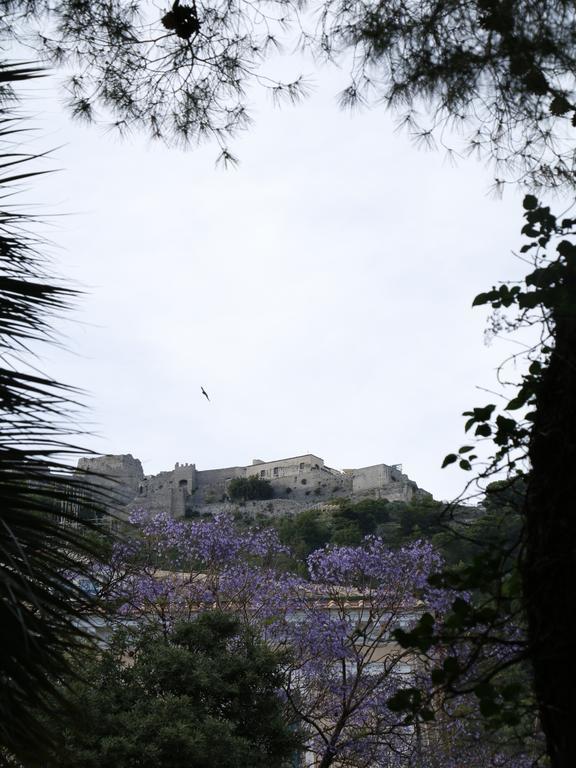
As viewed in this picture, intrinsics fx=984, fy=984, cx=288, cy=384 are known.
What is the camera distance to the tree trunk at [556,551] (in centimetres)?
178

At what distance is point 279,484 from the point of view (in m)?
88.7

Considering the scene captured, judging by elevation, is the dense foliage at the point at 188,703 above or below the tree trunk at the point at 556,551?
below

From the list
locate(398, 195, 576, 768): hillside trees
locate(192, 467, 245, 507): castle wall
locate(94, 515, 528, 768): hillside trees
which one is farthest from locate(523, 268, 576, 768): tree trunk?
locate(192, 467, 245, 507): castle wall

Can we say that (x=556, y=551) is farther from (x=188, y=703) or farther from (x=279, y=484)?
(x=279, y=484)

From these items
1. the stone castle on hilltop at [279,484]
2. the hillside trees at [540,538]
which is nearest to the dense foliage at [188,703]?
A: the hillside trees at [540,538]

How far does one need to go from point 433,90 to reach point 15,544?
5.91 ft

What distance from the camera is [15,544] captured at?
2609 mm

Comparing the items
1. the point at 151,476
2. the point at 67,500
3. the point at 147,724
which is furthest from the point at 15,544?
the point at 151,476

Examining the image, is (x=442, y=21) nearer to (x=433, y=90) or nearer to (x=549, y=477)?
(x=433, y=90)

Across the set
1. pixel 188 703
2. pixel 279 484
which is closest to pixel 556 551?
pixel 188 703

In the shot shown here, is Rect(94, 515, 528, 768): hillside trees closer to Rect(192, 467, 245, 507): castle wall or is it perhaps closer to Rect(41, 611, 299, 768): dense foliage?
Rect(41, 611, 299, 768): dense foliage

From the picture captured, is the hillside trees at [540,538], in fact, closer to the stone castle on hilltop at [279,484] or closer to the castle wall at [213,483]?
the stone castle on hilltop at [279,484]

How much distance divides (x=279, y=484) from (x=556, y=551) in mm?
87300

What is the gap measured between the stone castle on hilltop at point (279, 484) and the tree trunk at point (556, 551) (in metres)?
78.3
